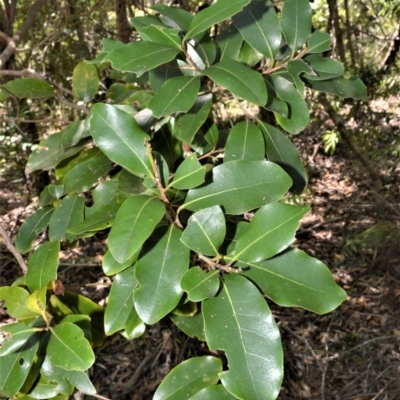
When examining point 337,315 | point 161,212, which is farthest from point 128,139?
point 337,315

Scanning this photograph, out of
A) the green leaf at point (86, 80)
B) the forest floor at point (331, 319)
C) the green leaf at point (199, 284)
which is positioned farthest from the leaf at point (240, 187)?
the forest floor at point (331, 319)

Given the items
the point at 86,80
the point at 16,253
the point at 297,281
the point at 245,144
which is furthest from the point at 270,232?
the point at 86,80

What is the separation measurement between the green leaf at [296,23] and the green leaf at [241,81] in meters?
0.15

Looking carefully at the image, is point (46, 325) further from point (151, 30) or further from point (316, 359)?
point (316, 359)

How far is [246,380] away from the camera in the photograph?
612mm

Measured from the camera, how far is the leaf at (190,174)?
0.69 meters

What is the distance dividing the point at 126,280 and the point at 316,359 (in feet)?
5.61

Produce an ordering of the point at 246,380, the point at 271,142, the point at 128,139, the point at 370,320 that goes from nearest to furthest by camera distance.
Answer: the point at 246,380
the point at 128,139
the point at 271,142
the point at 370,320

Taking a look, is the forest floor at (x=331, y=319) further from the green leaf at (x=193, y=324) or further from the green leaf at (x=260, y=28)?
the green leaf at (x=260, y=28)

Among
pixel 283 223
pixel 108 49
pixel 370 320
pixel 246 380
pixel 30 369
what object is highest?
pixel 108 49

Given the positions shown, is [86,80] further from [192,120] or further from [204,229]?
[204,229]

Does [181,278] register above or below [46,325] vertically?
above

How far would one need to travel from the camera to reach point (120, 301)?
76cm

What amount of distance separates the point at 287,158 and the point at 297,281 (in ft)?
0.86
